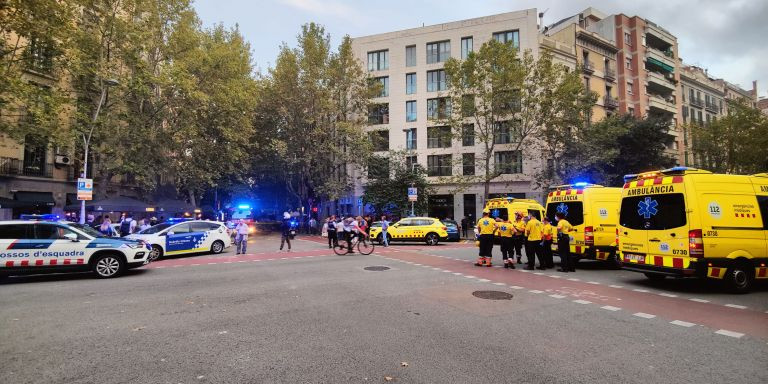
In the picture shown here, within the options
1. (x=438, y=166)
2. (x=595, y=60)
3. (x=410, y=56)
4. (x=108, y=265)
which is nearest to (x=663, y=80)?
(x=595, y=60)

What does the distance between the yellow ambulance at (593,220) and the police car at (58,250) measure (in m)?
12.9

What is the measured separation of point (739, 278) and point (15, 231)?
1686cm

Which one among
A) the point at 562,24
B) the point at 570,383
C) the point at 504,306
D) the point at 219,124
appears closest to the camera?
the point at 570,383

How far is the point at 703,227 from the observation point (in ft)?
26.8

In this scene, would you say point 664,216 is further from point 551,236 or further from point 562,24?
point 562,24

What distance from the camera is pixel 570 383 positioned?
3.91 meters

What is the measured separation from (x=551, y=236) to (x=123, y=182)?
1303 inches

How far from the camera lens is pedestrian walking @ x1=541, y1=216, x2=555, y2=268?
38.9 ft

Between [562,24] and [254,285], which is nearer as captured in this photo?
[254,285]

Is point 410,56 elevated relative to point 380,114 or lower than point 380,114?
elevated

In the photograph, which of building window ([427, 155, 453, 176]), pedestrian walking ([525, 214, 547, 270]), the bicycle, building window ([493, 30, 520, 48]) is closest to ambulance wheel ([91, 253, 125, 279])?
the bicycle

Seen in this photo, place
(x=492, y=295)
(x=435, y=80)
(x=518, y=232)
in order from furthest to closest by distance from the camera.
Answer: (x=435, y=80), (x=518, y=232), (x=492, y=295)

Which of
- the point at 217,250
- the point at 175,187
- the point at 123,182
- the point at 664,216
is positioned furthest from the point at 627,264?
the point at 123,182

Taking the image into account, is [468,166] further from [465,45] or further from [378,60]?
[378,60]
